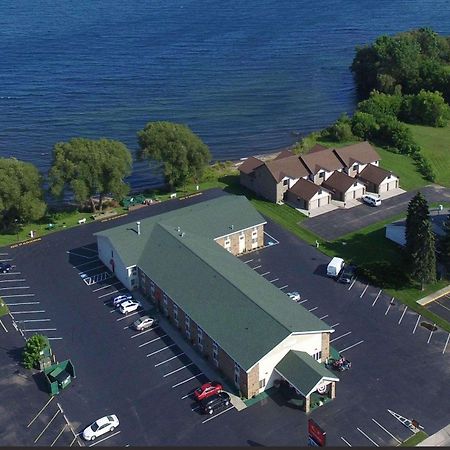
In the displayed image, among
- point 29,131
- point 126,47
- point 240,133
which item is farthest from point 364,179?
point 126,47

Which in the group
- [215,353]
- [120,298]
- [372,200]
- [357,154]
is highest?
[357,154]

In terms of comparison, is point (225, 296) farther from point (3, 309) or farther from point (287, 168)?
point (287, 168)

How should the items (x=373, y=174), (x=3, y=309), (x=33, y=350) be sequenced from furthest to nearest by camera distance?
1. (x=373, y=174)
2. (x=3, y=309)
3. (x=33, y=350)

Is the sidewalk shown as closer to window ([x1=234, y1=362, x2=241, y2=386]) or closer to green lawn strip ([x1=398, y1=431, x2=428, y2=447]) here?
window ([x1=234, y1=362, x2=241, y2=386])

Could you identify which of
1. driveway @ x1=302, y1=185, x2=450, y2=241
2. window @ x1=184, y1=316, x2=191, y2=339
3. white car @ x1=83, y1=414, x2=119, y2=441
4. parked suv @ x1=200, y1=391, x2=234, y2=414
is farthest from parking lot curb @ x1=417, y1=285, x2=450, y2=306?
white car @ x1=83, y1=414, x2=119, y2=441

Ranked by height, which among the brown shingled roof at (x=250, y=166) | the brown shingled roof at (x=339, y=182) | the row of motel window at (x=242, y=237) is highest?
the brown shingled roof at (x=250, y=166)

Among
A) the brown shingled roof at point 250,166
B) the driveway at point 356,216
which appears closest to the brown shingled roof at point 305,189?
the driveway at point 356,216

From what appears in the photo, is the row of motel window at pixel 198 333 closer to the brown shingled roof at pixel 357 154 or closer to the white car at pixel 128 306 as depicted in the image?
the white car at pixel 128 306

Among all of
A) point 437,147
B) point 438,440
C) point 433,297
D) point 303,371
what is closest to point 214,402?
point 303,371
